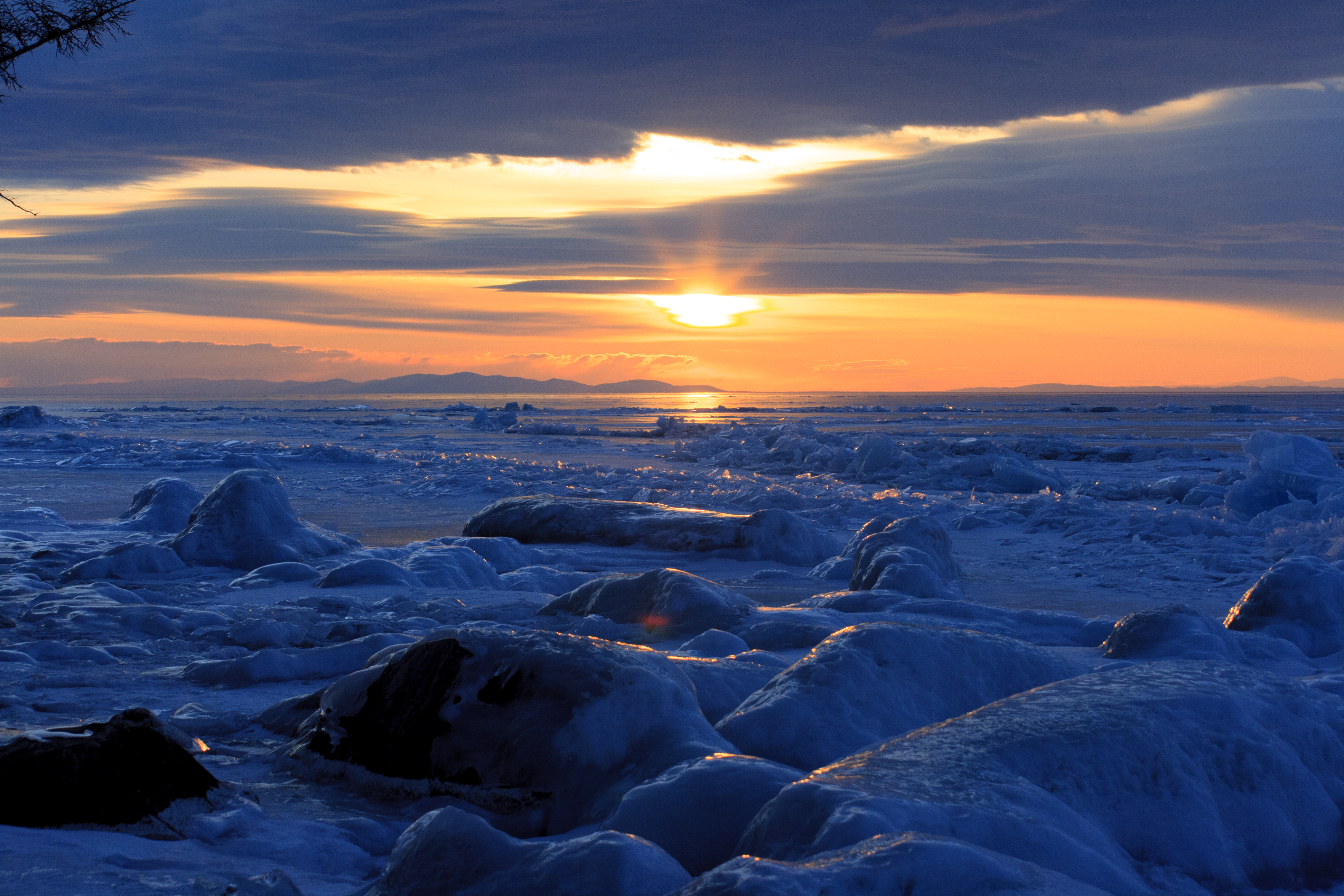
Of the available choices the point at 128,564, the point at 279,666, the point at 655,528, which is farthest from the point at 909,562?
the point at 128,564

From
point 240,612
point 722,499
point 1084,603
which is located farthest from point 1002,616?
point 722,499

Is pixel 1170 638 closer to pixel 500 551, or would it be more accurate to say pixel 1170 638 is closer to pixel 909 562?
pixel 909 562

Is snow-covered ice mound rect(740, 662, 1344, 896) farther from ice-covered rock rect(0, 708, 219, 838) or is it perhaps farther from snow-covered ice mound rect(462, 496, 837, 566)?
snow-covered ice mound rect(462, 496, 837, 566)

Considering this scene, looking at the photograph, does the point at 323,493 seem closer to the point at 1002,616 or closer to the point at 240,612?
the point at 240,612

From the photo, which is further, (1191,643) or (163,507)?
(163,507)

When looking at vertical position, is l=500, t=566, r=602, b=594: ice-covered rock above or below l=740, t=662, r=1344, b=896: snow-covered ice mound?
below

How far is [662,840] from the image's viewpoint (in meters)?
2.16

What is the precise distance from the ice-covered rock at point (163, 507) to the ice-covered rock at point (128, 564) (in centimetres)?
192

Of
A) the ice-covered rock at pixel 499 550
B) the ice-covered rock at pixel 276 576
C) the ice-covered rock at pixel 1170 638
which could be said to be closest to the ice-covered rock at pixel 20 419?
the ice-covered rock at pixel 499 550

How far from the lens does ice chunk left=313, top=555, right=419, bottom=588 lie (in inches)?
238

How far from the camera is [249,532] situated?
719 cm

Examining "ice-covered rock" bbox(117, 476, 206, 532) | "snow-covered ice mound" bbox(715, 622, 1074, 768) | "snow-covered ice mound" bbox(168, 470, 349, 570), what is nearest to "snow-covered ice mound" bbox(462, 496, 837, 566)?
"snow-covered ice mound" bbox(168, 470, 349, 570)

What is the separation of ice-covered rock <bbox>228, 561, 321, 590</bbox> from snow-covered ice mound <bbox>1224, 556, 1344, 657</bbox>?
18.5 ft

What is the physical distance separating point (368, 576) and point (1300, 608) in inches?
210
